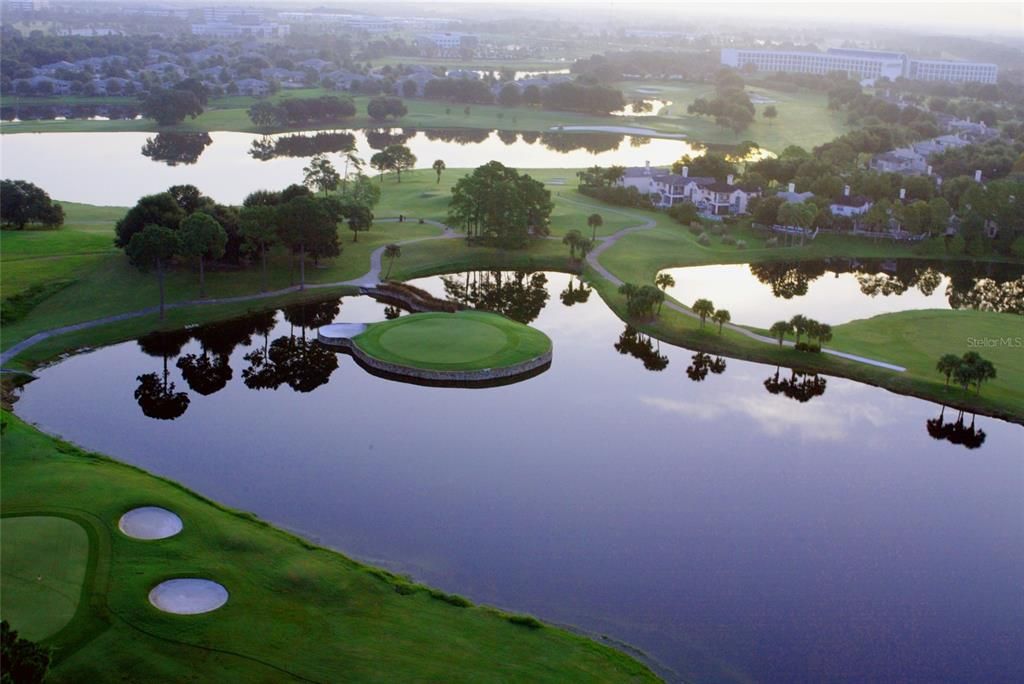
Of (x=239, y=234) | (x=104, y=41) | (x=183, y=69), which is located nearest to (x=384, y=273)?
(x=239, y=234)

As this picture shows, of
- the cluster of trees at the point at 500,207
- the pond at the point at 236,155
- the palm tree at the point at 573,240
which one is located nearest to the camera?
the palm tree at the point at 573,240

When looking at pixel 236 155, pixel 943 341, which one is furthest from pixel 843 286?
pixel 236 155

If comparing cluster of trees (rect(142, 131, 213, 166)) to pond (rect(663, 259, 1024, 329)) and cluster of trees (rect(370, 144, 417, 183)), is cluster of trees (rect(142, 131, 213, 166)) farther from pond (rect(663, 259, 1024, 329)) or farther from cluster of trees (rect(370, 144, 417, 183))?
pond (rect(663, 259, 1024, 329))

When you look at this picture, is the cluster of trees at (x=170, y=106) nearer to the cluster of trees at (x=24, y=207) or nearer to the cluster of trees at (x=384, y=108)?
the cluster of trees at (x=384, y=108)

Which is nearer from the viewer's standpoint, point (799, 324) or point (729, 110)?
point (799, 324)

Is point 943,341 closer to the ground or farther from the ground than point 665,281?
closer to the ground

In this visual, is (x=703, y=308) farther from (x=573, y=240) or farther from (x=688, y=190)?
(x=688, y=190)

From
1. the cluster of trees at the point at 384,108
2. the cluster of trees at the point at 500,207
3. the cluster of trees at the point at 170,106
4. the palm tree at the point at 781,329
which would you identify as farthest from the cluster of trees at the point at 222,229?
the cluster of trees at the point at 384,108
